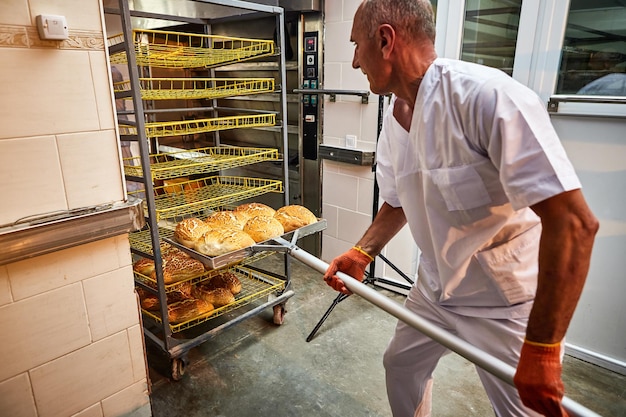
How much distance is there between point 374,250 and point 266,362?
1.07 meters

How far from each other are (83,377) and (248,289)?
3.88 ft

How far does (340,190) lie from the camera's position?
10.7ft

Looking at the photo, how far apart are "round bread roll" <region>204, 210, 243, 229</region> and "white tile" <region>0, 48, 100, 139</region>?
85 centimetres

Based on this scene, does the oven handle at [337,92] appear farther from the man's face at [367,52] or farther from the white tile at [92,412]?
the white tile at [92,412]

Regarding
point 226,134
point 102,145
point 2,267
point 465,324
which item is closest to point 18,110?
point 102,145

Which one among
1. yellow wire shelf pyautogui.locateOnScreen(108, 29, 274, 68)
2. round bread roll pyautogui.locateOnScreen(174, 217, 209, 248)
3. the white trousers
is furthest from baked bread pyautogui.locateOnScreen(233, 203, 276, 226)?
the white trousers

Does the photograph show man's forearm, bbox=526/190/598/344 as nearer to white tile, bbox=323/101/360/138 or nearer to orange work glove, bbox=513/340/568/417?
orange work glove, bbox=513/340/568/417

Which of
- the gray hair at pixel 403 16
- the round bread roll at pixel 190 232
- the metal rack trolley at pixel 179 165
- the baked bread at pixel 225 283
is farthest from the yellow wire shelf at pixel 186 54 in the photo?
the baked bread at pixel 225 283

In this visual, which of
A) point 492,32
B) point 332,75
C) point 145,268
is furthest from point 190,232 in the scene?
point 492,32

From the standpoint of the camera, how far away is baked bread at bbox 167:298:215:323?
2197mm

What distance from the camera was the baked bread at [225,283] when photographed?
249 cm

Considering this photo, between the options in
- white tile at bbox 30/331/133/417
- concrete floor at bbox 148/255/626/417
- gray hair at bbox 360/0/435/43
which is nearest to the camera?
gray hair at bbox 360/0/435/43

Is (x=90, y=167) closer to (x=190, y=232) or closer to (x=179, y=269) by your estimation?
(x=190, y=232)

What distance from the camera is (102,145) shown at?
1516 millimetres
